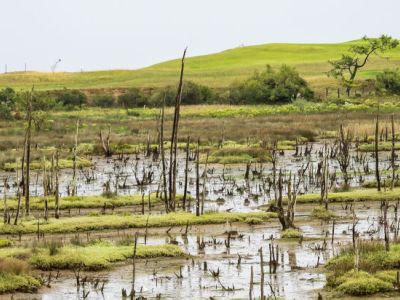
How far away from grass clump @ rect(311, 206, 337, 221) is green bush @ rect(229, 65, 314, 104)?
64.6 meters

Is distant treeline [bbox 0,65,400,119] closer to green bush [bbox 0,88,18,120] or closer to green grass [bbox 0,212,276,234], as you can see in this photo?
green bush [bbox 0,88,18,120]

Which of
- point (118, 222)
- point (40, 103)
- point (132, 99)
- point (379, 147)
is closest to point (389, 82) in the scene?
point (132, 99)

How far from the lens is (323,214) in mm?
30938

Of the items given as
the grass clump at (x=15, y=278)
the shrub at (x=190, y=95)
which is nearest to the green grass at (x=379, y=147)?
the grass clump at (x=15, y=278)

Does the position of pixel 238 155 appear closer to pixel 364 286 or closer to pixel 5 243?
pixel 5 243

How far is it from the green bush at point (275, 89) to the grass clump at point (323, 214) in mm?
64616

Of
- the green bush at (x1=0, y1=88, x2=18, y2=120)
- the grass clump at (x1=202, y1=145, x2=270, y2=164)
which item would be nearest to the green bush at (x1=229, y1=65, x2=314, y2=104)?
the green bush at (x1=0, y1=88, x2=18, y2=120)

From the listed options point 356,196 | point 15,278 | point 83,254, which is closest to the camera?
point 15,278

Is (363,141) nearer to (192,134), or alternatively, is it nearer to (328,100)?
(192,134)

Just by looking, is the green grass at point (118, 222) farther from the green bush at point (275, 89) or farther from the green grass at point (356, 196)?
the green bush at point (275, 89)

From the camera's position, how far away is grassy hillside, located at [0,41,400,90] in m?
123

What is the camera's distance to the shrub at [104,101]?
102875 millimetres

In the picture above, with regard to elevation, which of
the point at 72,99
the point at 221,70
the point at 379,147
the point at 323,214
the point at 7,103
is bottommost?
the point at 323,214

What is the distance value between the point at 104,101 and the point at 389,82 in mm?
30959
